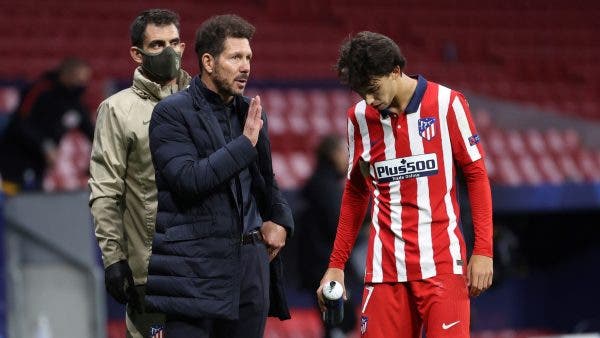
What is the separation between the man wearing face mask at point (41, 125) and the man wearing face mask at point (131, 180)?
154 inches

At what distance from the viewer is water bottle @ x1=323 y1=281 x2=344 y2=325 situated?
4.45m

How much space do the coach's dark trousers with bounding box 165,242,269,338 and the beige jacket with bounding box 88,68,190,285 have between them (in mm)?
522

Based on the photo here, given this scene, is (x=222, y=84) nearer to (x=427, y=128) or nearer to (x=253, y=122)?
(x=253, y=122)

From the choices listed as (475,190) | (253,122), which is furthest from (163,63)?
(475,190)

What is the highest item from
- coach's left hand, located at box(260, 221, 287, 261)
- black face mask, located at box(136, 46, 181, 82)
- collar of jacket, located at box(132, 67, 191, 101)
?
black face mask, located at box(136, 46, 181, 82)

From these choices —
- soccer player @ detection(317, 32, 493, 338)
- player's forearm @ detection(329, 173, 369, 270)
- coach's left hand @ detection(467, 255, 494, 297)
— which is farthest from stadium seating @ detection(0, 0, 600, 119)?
coach's left hand @ detection(467, 255, 494, 297)

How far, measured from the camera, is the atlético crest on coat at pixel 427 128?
4.32 m

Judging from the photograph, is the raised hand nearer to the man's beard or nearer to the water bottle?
the man's beard

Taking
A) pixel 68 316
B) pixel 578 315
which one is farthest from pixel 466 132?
pixel 578 315

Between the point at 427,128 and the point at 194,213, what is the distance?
844 mm

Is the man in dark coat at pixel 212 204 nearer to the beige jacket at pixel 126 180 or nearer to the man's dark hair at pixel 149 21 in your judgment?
the beige jacket at pixel 126 180

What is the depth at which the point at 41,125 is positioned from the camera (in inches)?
340

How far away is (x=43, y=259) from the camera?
7027 millimetres

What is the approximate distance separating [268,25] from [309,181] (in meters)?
5.72
